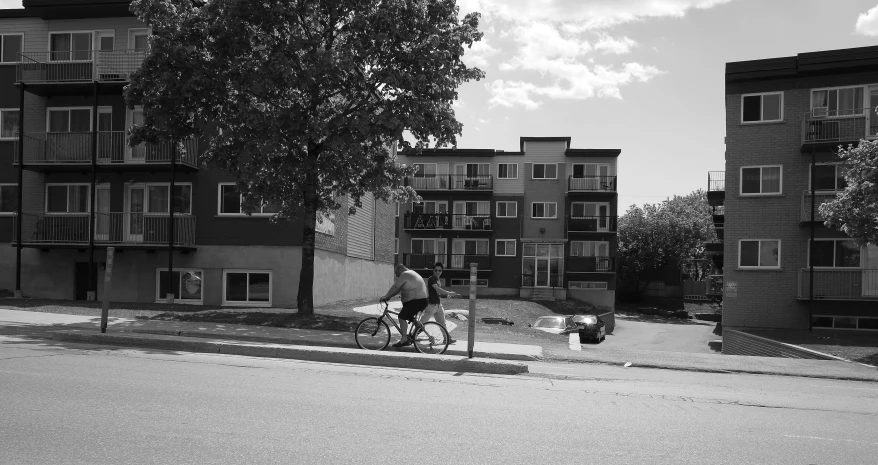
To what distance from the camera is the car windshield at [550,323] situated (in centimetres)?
2870

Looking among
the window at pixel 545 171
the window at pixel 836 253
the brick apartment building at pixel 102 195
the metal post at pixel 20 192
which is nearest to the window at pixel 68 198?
the brick apartment building at pixel 102 195

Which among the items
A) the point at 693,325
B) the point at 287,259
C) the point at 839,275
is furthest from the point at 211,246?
the point at 693,325

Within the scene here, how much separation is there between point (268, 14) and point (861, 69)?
2295 centimetres

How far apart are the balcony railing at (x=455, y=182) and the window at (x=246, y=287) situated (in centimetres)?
2914

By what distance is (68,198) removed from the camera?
26875 mm

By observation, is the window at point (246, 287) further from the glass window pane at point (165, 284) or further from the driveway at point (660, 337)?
the driveway at point (660, 337)

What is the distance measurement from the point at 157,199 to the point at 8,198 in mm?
5907

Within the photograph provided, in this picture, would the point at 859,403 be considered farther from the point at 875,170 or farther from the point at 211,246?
the point at 211,246

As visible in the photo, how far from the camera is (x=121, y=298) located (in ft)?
86.0

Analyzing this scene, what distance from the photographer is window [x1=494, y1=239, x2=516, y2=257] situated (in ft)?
177

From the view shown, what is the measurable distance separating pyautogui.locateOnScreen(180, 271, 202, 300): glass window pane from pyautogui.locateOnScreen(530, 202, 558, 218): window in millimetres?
32205

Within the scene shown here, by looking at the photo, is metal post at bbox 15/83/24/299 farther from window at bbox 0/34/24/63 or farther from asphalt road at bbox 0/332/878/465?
asphalt road at bbox 0/332/878/465

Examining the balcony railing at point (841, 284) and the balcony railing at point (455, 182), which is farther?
the balcony railing at point (455, 182)

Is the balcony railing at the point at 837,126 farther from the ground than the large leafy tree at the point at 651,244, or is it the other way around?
the balcony railing at the point at 837,126
